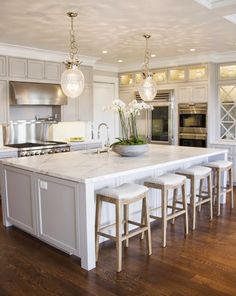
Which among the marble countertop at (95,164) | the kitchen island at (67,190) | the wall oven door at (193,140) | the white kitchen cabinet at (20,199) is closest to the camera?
the kitchen island at (67,190)

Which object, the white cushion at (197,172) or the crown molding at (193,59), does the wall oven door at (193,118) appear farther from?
the white cushion at (197,172)

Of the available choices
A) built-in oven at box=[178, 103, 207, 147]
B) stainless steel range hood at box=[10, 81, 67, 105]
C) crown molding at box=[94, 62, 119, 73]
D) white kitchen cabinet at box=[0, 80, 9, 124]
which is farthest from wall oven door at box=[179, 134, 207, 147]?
white kitchen cabinet at box=[0, 80, 9, 124]

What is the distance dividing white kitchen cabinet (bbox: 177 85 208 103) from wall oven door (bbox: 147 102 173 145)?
0.97 feet

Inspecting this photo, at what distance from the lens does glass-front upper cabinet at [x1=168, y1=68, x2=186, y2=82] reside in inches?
272

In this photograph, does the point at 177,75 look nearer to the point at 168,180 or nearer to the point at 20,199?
the point at 168,180

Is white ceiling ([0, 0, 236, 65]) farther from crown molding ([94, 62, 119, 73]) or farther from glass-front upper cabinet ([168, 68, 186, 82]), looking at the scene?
crown molding ([94, 62, 119, 73])

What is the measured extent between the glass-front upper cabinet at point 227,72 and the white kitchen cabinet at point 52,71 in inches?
128

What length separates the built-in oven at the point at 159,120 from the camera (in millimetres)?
7090

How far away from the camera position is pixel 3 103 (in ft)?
18.5

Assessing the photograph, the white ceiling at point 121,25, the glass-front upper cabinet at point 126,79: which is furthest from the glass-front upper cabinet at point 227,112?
the glass-front upper cabinet at point 126,79

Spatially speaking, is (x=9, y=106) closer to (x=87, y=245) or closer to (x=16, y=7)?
(x=16, y=7)

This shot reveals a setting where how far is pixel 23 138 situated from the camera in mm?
6312

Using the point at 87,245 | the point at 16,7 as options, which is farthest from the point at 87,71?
the point at 87,245

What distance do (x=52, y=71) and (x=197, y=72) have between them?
2939 millimetres
